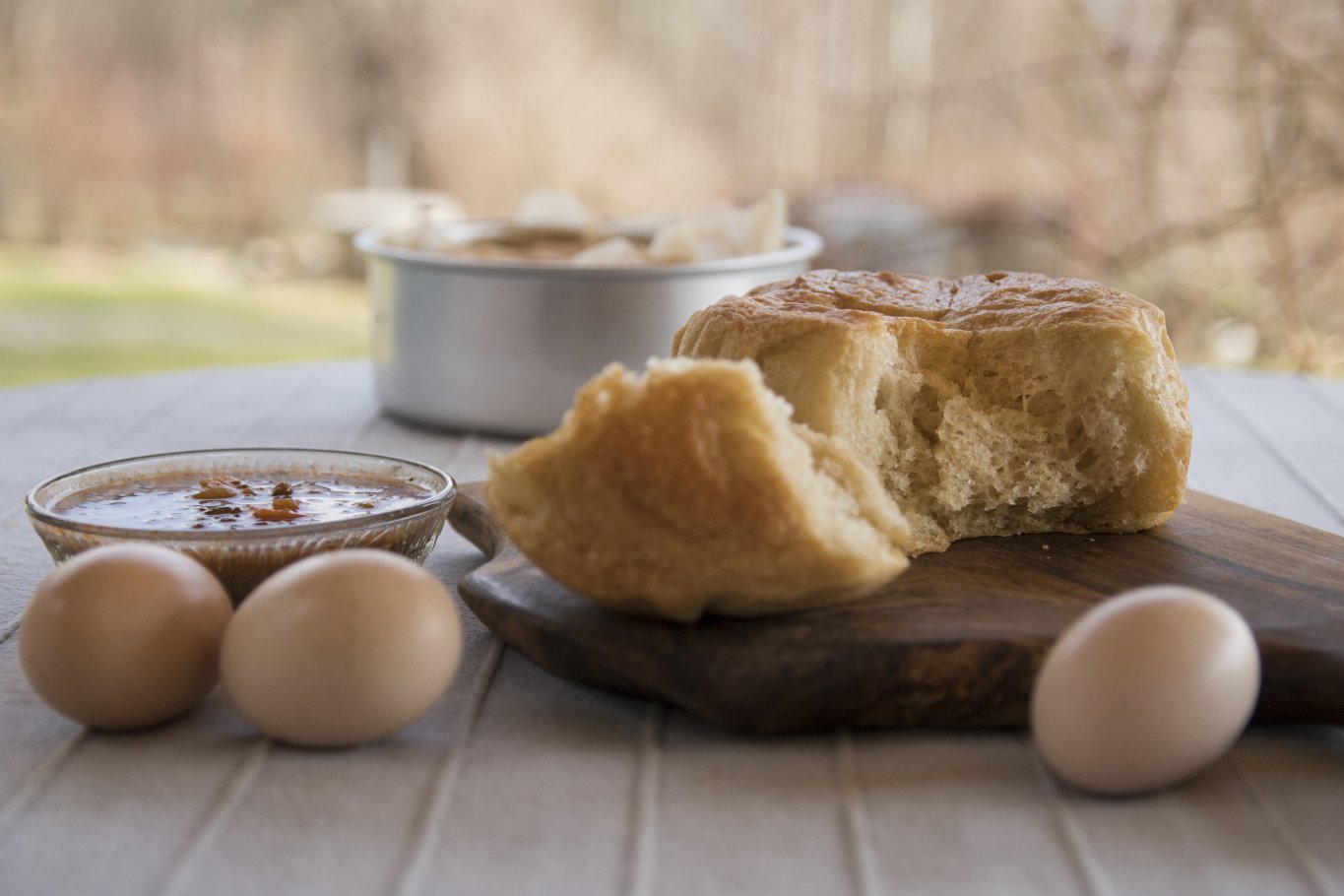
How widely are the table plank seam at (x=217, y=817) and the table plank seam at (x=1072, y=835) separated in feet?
2.08

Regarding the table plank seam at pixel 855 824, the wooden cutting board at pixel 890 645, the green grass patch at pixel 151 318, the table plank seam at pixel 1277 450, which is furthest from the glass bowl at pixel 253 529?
the green grass patch at pixel 151 318

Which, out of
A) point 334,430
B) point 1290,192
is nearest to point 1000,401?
point 334,430

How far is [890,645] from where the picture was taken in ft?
3.91

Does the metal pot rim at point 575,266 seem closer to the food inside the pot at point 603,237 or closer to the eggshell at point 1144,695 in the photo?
the food inside the pot at point 603,237

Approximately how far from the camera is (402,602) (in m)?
1.14

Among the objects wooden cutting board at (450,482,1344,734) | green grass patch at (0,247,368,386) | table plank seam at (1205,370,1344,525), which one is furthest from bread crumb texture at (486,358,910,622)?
green grass patch at (0,247,368,386)

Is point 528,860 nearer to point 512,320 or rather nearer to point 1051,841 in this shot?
point 1051,841

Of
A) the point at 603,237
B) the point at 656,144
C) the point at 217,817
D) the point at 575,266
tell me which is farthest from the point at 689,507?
the point at 656,144

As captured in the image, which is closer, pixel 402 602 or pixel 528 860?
pixel 528 860

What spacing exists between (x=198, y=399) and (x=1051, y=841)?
211 cm

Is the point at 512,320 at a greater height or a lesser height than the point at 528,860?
greater

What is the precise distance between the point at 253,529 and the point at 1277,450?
178 centimetres

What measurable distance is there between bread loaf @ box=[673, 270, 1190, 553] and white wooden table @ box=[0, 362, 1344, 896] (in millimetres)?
461

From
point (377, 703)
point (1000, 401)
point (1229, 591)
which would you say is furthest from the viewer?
point (1000, 401)
